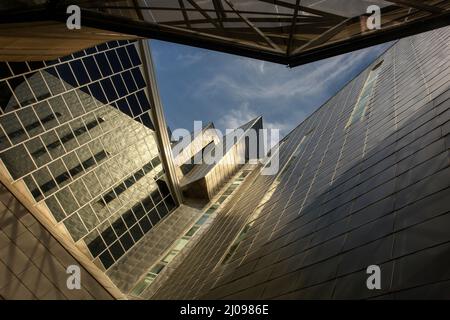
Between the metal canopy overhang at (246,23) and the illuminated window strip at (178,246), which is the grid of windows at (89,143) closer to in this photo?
the illuminated window strip at (178,246)

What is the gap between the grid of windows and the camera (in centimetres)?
2156

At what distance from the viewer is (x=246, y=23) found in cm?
1215

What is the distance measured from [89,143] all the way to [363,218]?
2118 centimetres

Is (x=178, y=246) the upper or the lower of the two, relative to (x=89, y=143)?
lower

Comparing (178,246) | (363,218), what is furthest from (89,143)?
(363,218)

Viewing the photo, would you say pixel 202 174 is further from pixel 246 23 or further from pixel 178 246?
pixel 246 23

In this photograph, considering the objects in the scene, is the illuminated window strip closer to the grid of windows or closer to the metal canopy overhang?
the grid of windows

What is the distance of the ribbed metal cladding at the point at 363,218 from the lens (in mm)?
9102

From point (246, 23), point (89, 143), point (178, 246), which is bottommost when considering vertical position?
point (178, 246)

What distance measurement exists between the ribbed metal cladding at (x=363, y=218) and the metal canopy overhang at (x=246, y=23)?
463cm

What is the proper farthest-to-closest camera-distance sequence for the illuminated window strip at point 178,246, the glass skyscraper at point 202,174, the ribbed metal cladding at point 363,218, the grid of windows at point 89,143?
the illuminated window strip at point 178,246 → the grid of windows at point 89,143 → the glass skyscraper at point 202,174 → the ribbed metal cladding at point 363,218

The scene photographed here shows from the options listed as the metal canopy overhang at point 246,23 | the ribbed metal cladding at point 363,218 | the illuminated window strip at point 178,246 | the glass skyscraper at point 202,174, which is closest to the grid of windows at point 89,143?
the glass skyscraper at point 202,174

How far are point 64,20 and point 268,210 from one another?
18.0 metres
